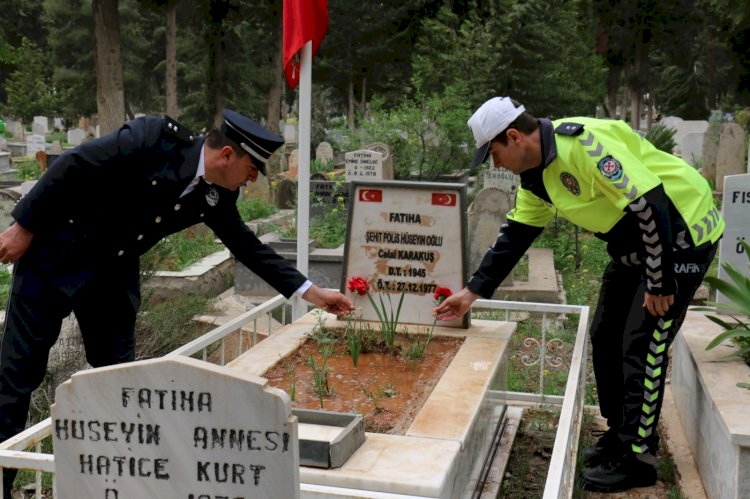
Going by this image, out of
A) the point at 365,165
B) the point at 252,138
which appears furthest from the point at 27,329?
the point at 365,165

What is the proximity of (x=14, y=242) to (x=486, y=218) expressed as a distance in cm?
665

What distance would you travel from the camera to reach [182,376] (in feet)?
6.89

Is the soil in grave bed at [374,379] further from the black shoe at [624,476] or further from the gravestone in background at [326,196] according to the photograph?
the gravestone in background at [326,196]

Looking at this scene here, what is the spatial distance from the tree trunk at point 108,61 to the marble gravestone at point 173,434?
1804 centimetres

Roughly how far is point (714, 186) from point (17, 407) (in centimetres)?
1626

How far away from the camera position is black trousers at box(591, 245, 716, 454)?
13.1ft

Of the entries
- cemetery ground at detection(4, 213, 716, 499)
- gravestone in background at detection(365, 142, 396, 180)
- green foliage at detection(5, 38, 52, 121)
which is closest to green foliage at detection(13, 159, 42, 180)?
gravestone in background at detection(365, 142, 396, 180)

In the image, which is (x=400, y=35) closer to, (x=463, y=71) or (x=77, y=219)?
(x=463, y=71)

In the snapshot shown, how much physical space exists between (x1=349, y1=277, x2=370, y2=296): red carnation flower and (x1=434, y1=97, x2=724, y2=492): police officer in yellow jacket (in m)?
1.07

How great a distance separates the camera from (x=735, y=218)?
542 cm

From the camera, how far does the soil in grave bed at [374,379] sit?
3.66 m

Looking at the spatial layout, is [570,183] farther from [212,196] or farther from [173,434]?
[173,434]

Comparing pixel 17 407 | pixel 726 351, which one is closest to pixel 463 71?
pixel 726 351

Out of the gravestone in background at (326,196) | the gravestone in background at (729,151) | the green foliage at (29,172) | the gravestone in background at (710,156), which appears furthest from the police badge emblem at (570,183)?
the green foliage at (29,172)
